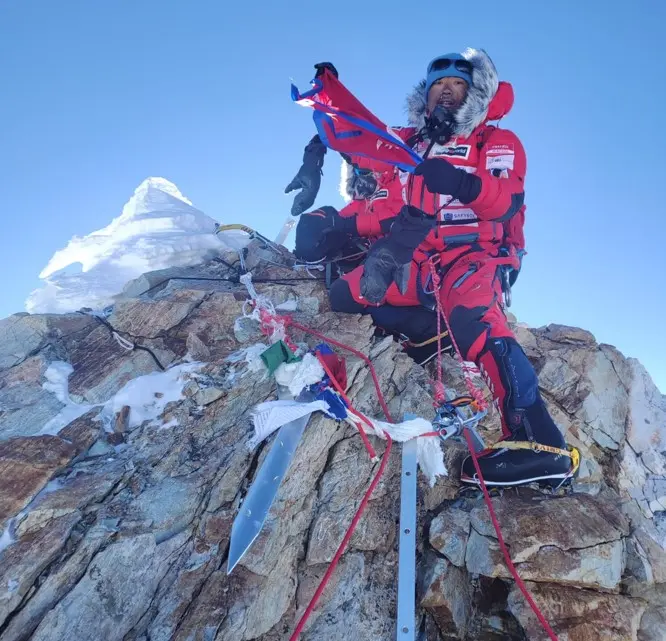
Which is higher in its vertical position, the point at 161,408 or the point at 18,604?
the point at 161,408

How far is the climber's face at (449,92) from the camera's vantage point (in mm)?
5887

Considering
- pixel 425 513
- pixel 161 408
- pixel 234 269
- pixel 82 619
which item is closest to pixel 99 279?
pixel 234 269

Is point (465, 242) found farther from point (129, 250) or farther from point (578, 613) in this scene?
point (129, 250)

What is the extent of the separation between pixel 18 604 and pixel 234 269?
15.5ft

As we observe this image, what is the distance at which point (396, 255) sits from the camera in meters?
5.20

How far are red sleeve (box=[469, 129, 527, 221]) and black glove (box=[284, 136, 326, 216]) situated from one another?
7.98ft

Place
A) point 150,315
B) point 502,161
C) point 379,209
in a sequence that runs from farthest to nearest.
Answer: point 379,209 → point 150,315 → point 502,161

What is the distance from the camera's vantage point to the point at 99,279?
6648mm

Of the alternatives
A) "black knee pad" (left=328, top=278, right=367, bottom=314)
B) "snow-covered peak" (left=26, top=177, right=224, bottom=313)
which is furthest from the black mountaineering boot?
"snow-covered peak" (left=26, top=177, right=224, bottom=313)

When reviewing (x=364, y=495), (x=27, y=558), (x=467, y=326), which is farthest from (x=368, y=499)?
(x=27, y=558)

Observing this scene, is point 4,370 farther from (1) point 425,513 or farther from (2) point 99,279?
(1) point 425,513

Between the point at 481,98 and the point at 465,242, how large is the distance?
171cm

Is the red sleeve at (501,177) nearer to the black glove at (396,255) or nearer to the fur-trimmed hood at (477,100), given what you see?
the fur-trimmed hood at (477,100)

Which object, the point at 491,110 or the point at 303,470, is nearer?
the point at 303,470
